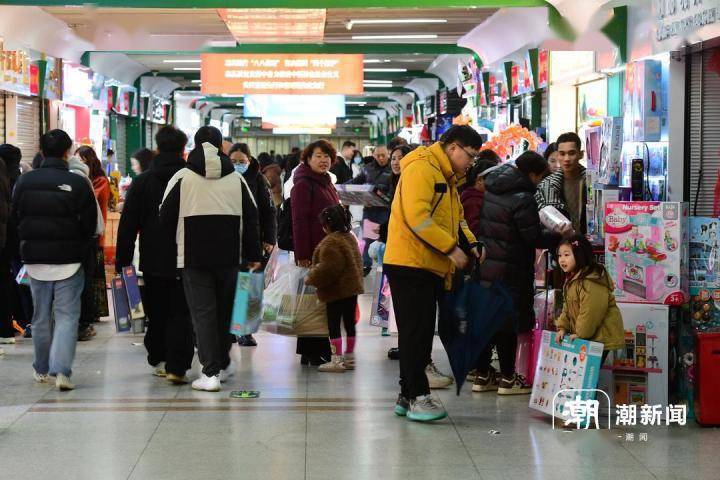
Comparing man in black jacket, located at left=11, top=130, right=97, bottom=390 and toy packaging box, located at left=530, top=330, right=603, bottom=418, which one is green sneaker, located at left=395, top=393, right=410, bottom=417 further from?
man in black jacket, located at left=11, top=130, right=97, bottom=390

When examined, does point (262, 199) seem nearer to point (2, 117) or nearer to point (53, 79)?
point (2, 117)

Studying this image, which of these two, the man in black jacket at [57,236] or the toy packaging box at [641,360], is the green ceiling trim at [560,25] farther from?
the man in black jacket at [57,236]

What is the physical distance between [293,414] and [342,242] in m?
1.40

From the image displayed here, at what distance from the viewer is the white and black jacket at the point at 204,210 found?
19.7 ft

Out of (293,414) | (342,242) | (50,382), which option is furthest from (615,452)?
(50,382)

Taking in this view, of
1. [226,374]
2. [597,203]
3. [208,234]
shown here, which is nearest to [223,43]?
[226,374]

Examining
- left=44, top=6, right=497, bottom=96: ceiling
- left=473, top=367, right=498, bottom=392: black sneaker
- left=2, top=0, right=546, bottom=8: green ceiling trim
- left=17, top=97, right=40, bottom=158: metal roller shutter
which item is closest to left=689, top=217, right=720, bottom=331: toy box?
left=473, top=367, right=498, bottom=392: black sneaker

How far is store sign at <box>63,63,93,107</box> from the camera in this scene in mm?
15805

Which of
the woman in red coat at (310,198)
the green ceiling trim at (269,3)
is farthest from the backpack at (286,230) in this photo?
the green ceiling trim at (269,3)

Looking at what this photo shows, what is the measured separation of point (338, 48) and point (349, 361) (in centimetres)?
1007

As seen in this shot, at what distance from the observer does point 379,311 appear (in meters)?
7.74

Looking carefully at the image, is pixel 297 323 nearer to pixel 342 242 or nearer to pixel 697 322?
pixel 342 242

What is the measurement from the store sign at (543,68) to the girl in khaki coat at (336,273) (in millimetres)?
5476

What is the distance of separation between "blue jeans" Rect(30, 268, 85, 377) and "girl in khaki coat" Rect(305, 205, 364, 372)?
140 centimetres
